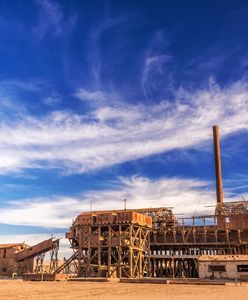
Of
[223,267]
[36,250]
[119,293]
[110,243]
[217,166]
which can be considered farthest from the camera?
[217,166]

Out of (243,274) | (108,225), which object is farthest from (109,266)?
(243,274)

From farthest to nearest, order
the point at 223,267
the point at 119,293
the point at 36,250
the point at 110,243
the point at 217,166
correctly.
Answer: the point at 217,166 → the point at 36,250 → the point at 110,243 → the point at 223,267 → the point at 119,293

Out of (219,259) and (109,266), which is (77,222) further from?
(219,259)

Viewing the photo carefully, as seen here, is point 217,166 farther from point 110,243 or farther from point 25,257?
point 25,257

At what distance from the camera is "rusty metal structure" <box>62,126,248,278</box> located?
64500 millimetres

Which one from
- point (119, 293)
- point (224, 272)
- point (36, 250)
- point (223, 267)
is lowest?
point (119, 293)

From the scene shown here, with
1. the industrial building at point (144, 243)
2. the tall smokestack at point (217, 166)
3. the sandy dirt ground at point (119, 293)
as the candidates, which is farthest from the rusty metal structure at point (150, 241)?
the sandy dirt ground at point (119, 293)

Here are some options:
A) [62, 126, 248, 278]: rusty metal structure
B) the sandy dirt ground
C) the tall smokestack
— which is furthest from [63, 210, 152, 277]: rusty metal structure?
the sandy dirt ground

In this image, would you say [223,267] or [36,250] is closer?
[223,267]

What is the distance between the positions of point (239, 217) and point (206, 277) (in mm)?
17120

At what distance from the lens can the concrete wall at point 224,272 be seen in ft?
180

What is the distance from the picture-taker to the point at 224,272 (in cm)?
5581

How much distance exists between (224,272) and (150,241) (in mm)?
20825

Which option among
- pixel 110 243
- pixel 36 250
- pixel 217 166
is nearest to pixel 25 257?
pixel 36 250
